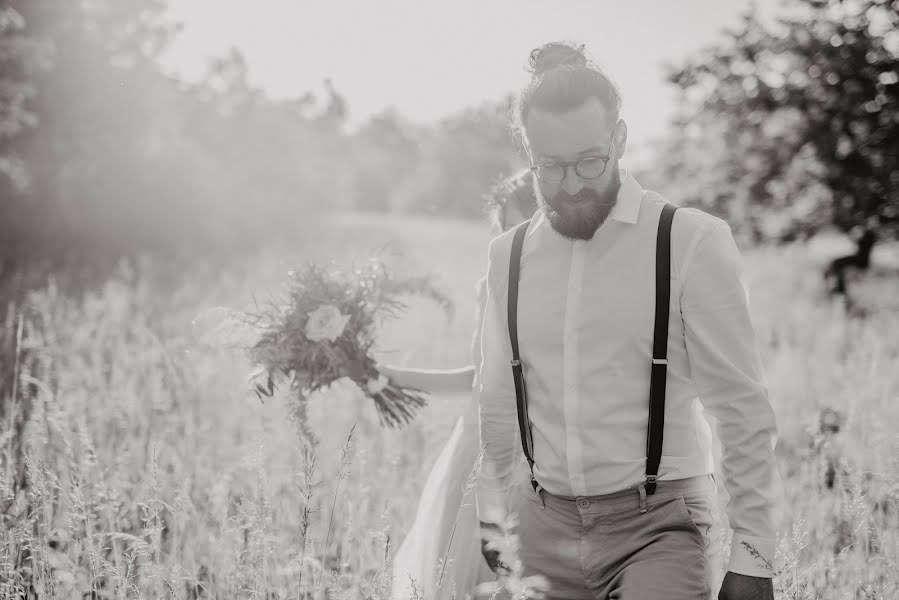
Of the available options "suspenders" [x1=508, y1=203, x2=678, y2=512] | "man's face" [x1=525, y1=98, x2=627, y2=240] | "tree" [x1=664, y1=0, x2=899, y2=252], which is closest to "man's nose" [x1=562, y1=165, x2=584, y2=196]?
"man's face" [x1=525, y1=98, x2=627, y2=240]

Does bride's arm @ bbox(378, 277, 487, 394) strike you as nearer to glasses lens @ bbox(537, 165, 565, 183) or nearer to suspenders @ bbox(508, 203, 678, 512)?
glasses lens @ bbox(537, 165, 565, 183)

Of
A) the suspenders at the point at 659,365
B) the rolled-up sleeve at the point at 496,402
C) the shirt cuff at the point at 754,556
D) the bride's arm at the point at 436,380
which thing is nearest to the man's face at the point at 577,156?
the suspenders at the point at 659,365

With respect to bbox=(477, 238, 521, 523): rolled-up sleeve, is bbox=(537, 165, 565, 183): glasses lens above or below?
above

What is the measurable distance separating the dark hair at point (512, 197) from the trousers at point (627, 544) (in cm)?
151

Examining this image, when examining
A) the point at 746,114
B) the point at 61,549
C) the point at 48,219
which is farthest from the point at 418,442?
the point at 48,219

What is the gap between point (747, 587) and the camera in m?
2.11

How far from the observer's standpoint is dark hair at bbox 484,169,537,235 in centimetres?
342

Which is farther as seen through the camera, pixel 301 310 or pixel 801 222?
pixel 801 222

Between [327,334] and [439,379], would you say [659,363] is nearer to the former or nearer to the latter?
[439,379]

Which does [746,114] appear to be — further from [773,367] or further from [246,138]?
[246,138]

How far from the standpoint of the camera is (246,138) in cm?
4156

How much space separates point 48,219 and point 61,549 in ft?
60.0

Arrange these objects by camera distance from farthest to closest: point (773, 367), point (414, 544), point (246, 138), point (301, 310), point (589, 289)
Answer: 1. point (246, 138)
2. point (773, 367)
3. point (301, 310)
4. point (414, 544)
5. point (589, 289)

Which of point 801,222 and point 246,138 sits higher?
point 246,138
